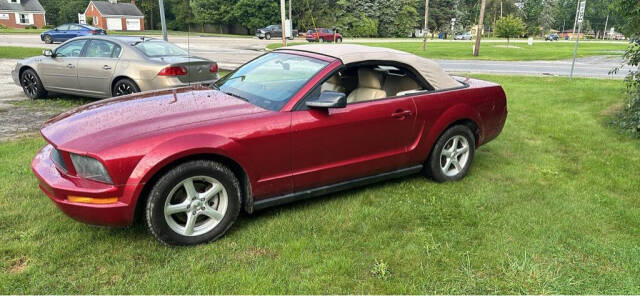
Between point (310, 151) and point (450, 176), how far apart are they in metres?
1.89

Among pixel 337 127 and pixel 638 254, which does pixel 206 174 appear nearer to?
pixel 337 127

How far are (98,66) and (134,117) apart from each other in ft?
17.8

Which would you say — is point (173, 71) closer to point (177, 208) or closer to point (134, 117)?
point (134, 117)

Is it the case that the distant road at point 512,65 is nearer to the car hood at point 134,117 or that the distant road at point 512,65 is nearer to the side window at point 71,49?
the side window at point 71,49

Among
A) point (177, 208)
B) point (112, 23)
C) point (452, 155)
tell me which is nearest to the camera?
point (177, 208)

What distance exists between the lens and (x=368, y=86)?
14.2 ft

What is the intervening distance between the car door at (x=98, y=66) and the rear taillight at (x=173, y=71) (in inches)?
40.8

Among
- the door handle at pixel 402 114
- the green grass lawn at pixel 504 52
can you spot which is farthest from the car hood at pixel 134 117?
the green grass lawn at pixel 504 52

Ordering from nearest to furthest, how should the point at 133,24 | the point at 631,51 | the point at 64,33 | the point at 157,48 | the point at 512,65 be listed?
1. the point at 631,51
2. the point at 157,48
3. the point at 512,65
4. the point at 64,33
5. the point at 133,24

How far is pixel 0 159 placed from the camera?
5.05 m

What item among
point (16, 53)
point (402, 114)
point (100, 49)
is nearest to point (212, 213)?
point (402, 114)

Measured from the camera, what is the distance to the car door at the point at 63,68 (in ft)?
27.0

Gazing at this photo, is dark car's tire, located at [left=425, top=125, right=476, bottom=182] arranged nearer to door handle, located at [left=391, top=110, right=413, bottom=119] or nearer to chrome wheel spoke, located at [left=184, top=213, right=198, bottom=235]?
door handle, located at [left=391, top=110, right=413, bottom=119]

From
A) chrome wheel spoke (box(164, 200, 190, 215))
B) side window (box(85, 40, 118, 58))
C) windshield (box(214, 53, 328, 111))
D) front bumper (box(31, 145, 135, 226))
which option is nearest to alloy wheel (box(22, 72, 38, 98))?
side window (box(85, 40, 118, 58))
